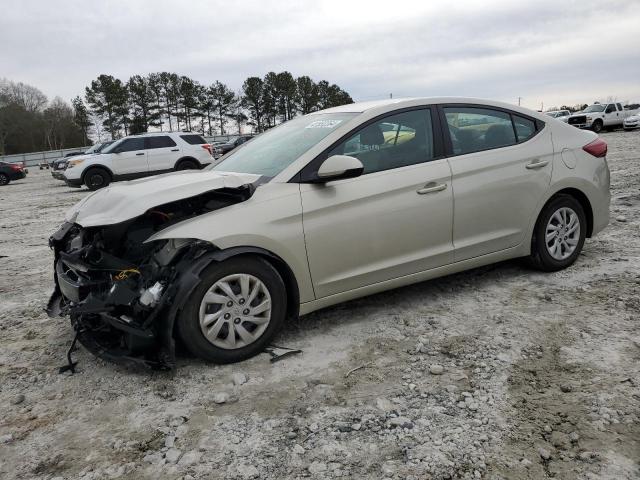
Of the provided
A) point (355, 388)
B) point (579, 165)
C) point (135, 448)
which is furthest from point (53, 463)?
point (579, 165)

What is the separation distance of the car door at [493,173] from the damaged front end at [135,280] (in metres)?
1.68

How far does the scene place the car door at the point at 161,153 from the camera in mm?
17188

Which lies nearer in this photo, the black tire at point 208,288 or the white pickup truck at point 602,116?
the black tire at point 208,288

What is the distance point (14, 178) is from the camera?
2550 cm

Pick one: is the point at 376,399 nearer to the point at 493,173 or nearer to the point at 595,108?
the point at 493,173

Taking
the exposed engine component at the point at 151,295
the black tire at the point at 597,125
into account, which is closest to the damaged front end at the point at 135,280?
the exposed engine component at the point at 151,295

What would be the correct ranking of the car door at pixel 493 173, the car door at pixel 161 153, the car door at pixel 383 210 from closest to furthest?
the car door at pixel 383 210
the car door at pixel 493 173
the car door at pixel 161 153

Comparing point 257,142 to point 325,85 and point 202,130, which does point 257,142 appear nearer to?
point 202,130

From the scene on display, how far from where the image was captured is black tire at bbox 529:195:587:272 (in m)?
4.49

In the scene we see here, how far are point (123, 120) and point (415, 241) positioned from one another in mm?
72237

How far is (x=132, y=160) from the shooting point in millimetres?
17078

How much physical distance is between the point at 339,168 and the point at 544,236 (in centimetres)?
216

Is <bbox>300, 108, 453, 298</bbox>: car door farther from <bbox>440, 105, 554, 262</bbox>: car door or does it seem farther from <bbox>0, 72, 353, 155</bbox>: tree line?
<bbox>0, 72, 353, 155</bbox>: tree line

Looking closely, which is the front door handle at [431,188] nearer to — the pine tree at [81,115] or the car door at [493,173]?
the car door at [493,173]
